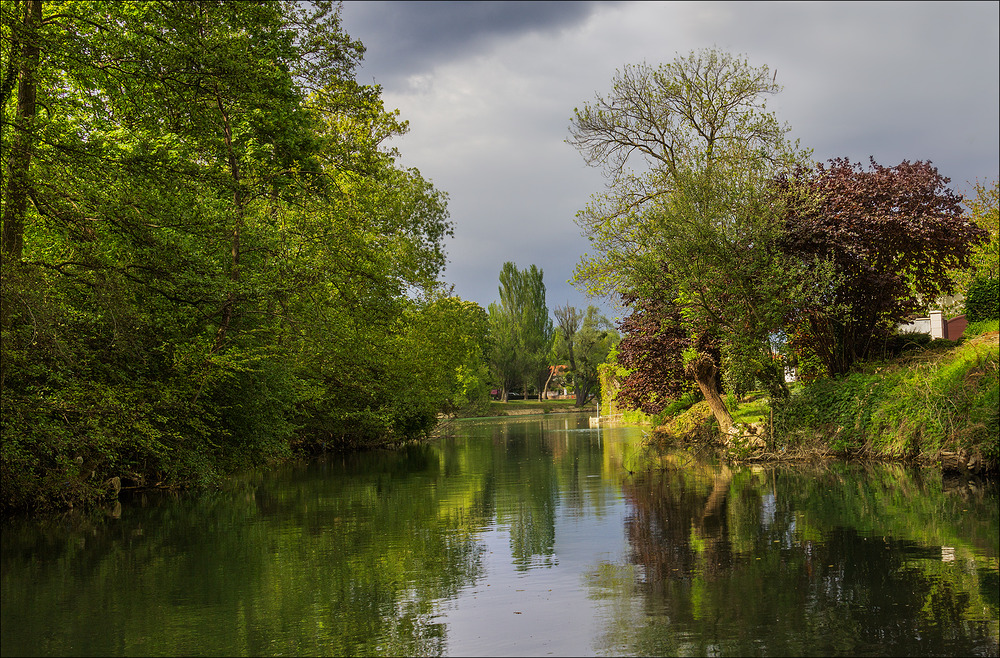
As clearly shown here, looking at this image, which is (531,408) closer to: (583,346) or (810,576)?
(583,346)

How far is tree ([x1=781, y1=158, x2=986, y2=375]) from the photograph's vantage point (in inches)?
934

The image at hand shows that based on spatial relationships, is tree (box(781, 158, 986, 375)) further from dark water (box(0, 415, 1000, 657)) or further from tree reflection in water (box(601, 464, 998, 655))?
tree reflection in water (box(601, 464, 998, 655))

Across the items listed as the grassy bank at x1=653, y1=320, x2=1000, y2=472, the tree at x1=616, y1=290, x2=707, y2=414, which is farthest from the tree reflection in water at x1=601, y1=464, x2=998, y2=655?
the tree at x1=616, y1=290, x2=707, y2=414

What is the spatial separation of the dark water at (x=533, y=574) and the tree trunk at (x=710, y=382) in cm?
961

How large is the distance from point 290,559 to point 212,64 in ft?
28.4

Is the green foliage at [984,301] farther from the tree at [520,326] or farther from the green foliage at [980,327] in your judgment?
the tree at [520,326]

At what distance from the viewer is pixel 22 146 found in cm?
1322

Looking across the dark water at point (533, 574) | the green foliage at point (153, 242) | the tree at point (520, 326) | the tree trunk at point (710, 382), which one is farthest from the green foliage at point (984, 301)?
the tree at point (520, 326)

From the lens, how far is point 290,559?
10.6 m

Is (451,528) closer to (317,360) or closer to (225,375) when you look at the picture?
(225,375)

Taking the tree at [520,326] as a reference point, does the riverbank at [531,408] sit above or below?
below

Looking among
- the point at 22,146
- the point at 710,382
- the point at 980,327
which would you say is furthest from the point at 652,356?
the point at 22,146

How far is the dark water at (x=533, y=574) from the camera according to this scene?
6.72 metres

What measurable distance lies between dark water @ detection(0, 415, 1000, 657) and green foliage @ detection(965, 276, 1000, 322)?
9.80 m
